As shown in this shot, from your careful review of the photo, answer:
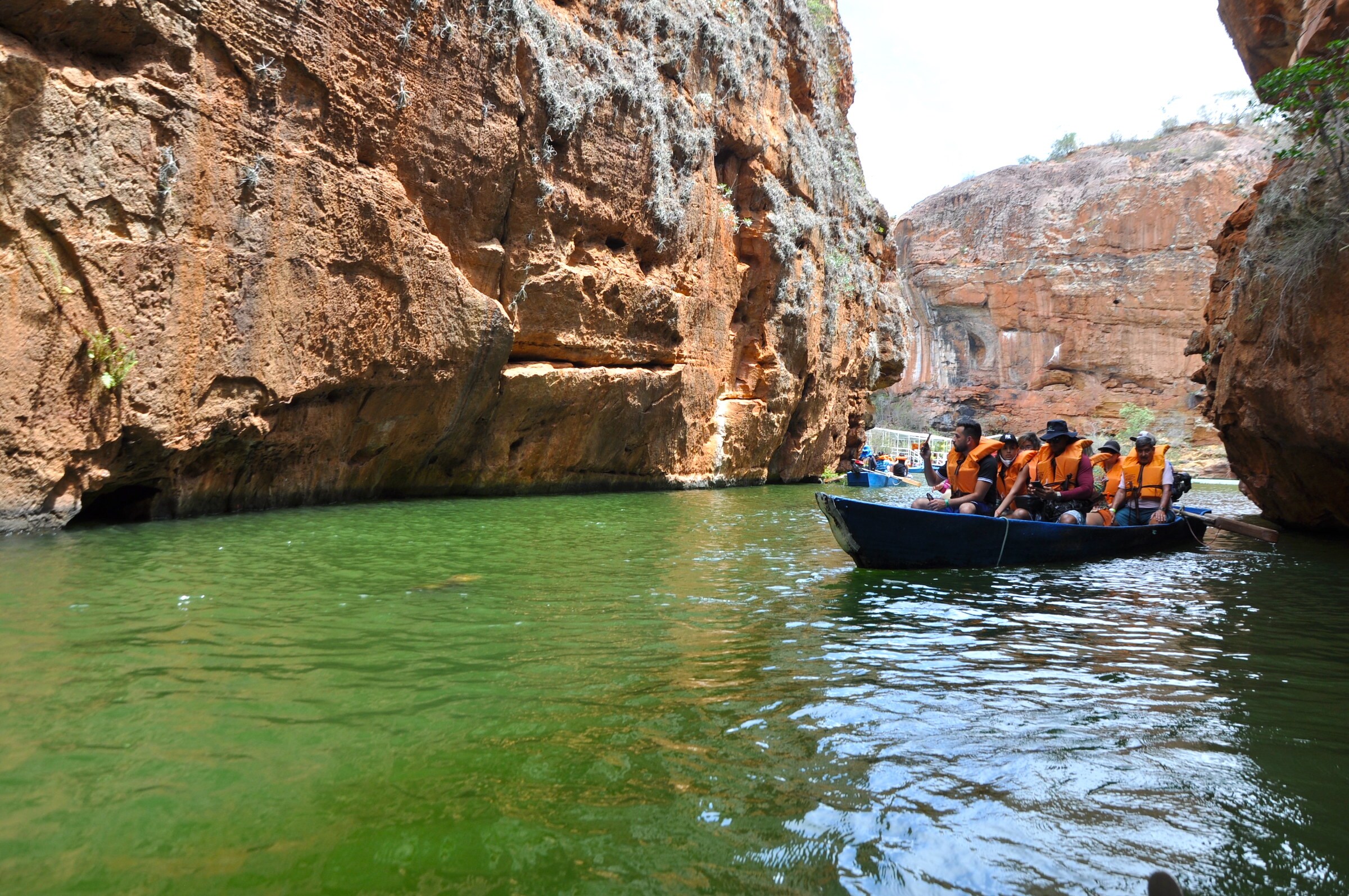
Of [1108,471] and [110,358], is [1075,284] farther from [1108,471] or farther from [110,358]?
[110,358]

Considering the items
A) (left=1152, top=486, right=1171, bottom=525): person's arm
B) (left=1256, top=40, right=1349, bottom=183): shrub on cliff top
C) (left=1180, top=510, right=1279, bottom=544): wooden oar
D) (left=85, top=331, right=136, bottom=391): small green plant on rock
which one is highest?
(left=1256, top=40, right=1349, bottom=183): shrub on cliff top

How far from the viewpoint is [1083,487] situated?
401 inches

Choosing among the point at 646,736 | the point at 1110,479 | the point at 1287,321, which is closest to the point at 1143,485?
the point at 1110,479

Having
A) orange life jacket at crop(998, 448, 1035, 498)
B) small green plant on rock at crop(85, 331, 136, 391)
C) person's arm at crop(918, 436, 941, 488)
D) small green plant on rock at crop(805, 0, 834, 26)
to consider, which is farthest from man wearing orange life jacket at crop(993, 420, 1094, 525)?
small green plant on rock at crop(805, 0, 834, 26)

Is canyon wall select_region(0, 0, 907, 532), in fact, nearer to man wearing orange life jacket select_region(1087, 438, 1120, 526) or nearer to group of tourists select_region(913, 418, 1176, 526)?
group of tourists select_region(913, 418, 1176, 526)

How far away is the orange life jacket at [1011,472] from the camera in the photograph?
965cm

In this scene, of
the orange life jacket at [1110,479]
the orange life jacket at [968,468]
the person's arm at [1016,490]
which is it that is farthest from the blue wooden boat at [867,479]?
the orange life jacket at [968,468]

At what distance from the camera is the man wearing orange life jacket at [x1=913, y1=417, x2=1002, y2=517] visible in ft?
29.6

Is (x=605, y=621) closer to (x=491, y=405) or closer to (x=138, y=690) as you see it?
Answer: (x=138, y=690)

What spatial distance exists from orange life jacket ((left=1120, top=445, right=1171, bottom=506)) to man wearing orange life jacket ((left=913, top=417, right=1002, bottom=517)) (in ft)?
11.5

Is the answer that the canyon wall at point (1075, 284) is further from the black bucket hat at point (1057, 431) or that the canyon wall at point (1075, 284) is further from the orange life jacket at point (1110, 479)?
the black bucket hat at point (1057, 431)

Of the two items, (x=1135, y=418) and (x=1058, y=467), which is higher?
(x=1135, y=418)

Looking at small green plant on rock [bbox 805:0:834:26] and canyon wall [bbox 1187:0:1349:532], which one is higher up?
small green plant on rock [bbox 805:0:834:26]

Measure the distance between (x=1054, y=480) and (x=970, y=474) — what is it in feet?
6.48
